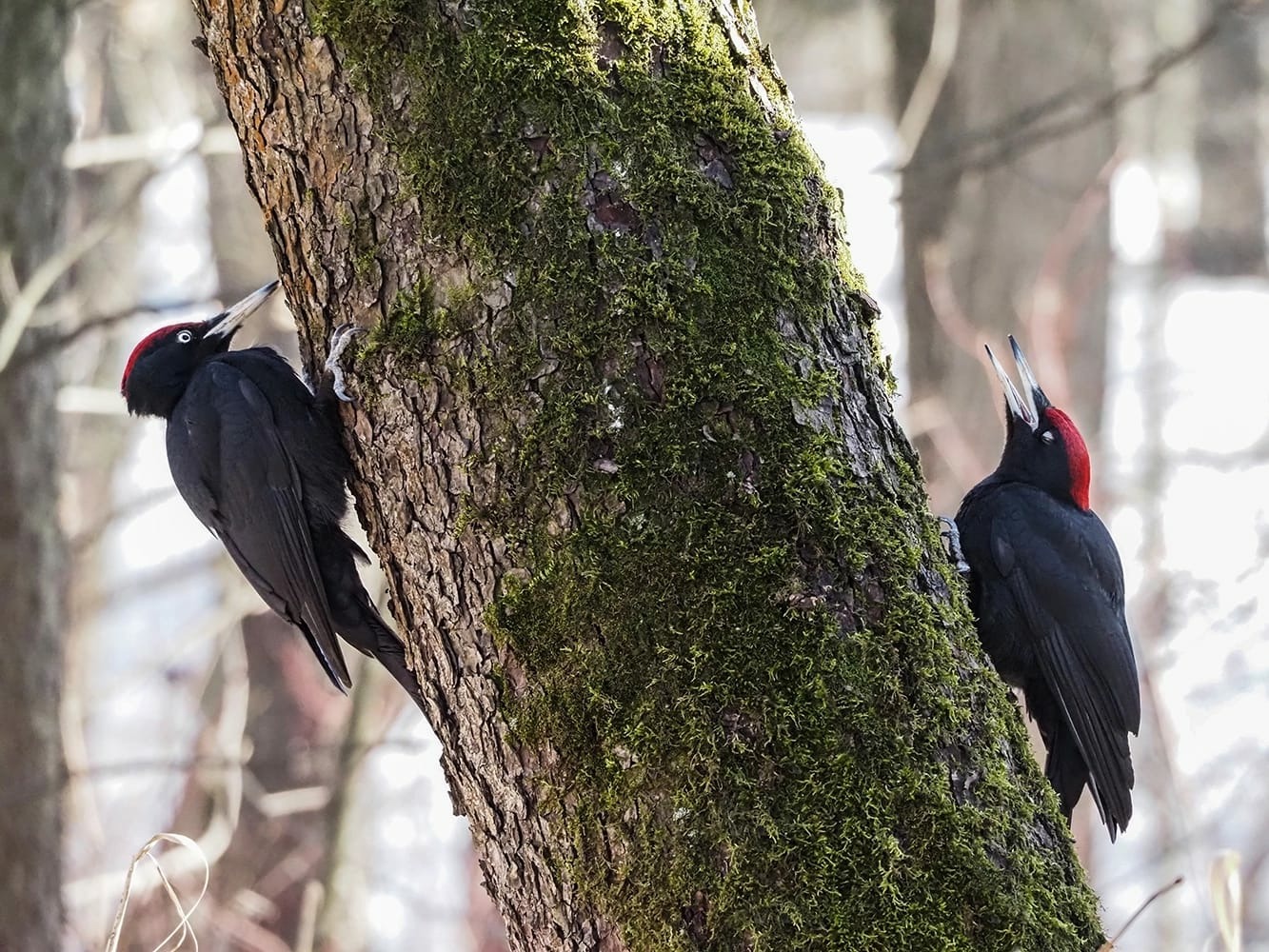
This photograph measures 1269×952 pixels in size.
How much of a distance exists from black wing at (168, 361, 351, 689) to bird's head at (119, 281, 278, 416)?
24cm

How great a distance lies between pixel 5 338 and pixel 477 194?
286 cm

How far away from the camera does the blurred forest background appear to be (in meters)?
4.33

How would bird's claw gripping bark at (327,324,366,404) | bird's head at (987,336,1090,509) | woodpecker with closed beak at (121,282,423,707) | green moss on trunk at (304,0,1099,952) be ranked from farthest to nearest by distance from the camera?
bird's head at (987,336,1090,509)
woodpecker with closed beak at (121,282,423,707)
bird's claw gripping bark at (327,324,366,404)
green moss on trunk at (304,0,1099,952)

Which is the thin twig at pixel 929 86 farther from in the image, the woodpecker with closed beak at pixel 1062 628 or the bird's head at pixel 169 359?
the bird's head at pixel 169 359

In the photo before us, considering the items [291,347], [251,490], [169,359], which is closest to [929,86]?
[169,359]

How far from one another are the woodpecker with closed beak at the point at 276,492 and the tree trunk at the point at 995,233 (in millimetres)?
3635

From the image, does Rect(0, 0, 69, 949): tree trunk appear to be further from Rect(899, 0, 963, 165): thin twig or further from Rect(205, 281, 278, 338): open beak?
Rect(899, 0, 963, 165): thin twig

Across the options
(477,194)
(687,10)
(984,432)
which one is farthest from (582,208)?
(984,432)

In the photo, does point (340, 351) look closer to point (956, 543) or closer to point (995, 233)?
point (956, 543)

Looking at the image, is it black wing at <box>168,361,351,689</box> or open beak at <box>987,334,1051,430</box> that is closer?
black wing at <box>168,361,351,689</box>

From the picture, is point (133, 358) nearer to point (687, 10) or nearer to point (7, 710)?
point (7, 710)

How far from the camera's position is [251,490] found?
3.11 metres

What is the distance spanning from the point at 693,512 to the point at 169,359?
7.38 feet

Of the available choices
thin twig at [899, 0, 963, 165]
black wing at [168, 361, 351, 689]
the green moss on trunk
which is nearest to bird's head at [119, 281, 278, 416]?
black wing at [168, 361, 351, 689]
